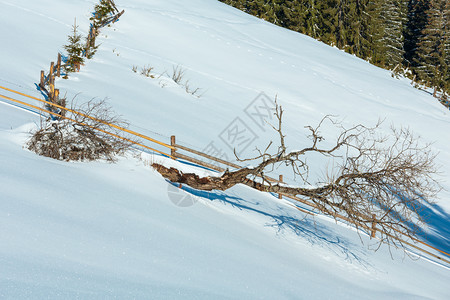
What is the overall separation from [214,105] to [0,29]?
9.83 metres

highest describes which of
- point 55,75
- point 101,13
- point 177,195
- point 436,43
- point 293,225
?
point 436,43

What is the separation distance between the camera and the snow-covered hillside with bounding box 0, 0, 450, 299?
4.19 m

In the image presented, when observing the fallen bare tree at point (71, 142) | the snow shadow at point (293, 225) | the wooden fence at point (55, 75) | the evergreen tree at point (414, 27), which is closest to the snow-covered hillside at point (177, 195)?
the snow shadow at point (293, 225)

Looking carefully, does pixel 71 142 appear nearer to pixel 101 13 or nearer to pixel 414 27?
pixel 101 13

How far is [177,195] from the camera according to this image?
7574 millimetres

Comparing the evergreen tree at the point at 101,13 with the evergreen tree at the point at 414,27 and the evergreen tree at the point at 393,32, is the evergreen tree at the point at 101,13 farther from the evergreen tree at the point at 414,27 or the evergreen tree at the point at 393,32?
the evergreen tree at the point at 414,27

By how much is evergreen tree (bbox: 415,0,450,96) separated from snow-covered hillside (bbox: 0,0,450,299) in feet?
73.5

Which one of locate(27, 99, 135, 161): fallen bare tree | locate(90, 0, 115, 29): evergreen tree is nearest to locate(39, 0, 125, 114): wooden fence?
locate(90, 0, 115, 29): evergreen tree

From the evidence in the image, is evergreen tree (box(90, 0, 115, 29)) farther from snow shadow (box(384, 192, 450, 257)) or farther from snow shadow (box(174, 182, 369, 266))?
Answer: snow shadow (box(384, 192, 450, 257))

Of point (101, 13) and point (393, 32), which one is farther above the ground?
point (393, 32)

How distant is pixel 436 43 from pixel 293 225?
140 ft

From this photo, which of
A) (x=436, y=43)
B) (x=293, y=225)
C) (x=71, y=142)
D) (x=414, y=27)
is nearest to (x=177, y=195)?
(x=71, y=142)

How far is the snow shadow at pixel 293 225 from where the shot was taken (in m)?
8.60

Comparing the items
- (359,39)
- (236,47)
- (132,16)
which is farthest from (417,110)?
(359,39)
